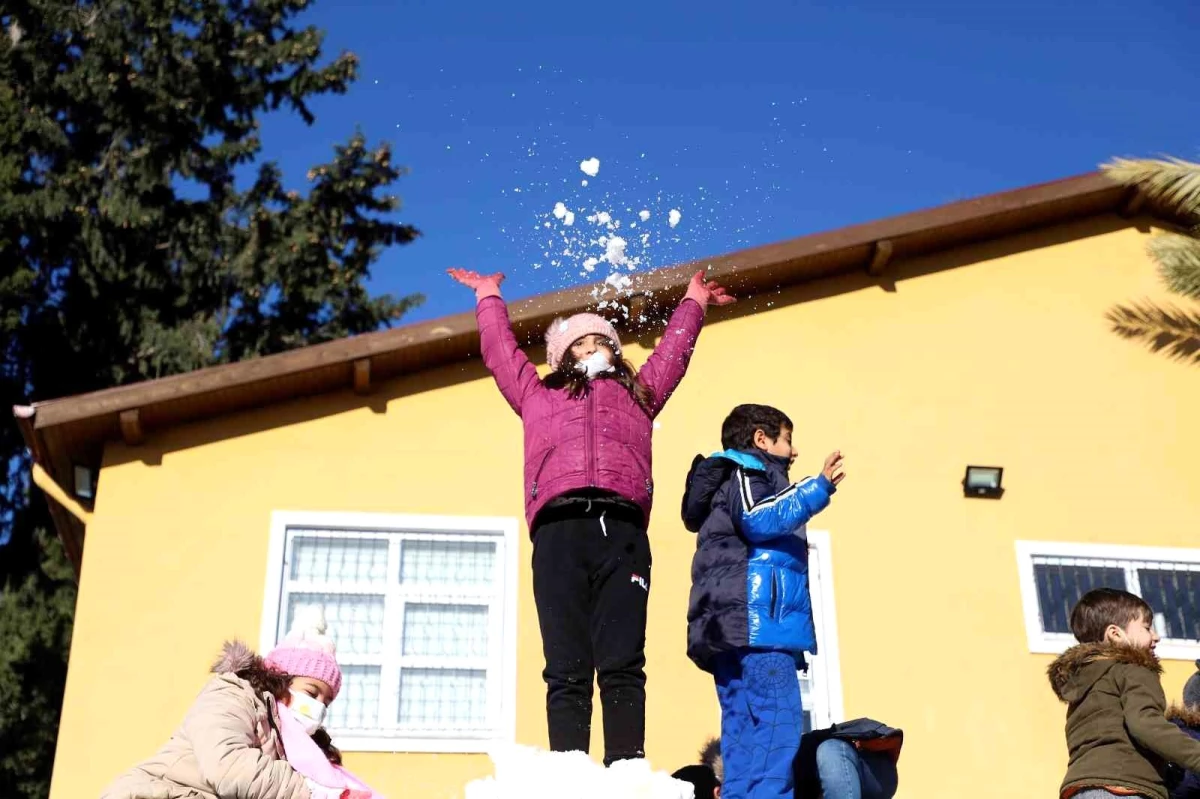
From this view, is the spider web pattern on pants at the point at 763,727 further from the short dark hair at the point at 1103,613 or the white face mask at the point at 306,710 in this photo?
the white face mask at the point at 306,710

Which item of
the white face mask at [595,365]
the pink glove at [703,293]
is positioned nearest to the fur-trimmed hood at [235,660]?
the white face mask at [595,365]

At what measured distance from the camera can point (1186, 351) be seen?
1095cm

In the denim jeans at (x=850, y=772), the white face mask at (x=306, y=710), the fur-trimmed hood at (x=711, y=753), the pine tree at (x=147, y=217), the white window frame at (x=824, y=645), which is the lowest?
the denim jeans at (x=850, y=772)

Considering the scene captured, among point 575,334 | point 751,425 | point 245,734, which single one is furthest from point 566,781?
point 751,425

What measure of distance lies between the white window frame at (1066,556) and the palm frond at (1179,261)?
7.24ft

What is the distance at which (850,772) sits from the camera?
17.8 ft

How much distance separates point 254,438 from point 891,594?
15.3 ft

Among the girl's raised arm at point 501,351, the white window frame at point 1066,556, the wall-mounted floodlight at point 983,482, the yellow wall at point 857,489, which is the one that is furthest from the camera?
the wall-mounted floodlight at point 983,482

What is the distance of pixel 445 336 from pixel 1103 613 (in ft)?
17.7

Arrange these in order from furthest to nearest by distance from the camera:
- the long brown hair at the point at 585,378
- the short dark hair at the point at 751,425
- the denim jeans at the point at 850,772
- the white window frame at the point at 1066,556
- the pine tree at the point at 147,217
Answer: the pine tree at the point at 147,217 < the white window frame at the point at 1066,556 < the short dark hair at the point at 751,425 < the long brown hair at the point at 585,378 < the denim jeans at the point at 850,772

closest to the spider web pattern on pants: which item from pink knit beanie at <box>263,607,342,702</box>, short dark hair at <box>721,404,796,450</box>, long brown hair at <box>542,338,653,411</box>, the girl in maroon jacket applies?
the girl in maroon jacket

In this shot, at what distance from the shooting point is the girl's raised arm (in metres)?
6.03

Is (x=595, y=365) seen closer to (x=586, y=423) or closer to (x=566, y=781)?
(x=586, y=423)

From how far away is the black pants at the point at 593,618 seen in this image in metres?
5.12
